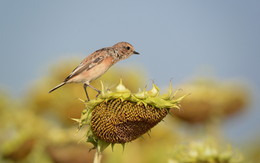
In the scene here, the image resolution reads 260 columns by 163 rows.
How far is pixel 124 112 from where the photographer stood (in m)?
4.21

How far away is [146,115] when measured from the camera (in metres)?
4.18

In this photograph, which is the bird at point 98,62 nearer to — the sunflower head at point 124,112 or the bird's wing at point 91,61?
the bird's wing at point 91,61

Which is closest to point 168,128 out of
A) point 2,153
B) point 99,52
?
point 2,153

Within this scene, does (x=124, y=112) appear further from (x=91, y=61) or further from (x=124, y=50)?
(x=124, y=50)

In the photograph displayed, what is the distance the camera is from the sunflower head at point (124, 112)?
4.19 m

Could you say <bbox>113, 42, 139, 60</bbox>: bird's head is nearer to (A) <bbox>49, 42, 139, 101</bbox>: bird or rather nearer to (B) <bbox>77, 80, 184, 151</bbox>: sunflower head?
(A) <bbox>49, 42, 139, 101</bbox>: bird

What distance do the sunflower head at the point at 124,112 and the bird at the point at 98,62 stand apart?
84.0 inches

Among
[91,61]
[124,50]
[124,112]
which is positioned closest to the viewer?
[124,112]

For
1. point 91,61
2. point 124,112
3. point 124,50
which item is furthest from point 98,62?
point 124,112

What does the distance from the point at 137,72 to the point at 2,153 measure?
6.82 m

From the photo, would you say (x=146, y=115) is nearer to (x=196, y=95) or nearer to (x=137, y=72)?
(x=196, y=95)

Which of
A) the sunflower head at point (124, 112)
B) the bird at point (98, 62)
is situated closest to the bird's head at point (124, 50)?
the bird at point (98, 62)

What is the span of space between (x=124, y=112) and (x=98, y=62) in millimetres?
2421

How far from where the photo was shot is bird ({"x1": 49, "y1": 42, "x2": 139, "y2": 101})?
646 cm
